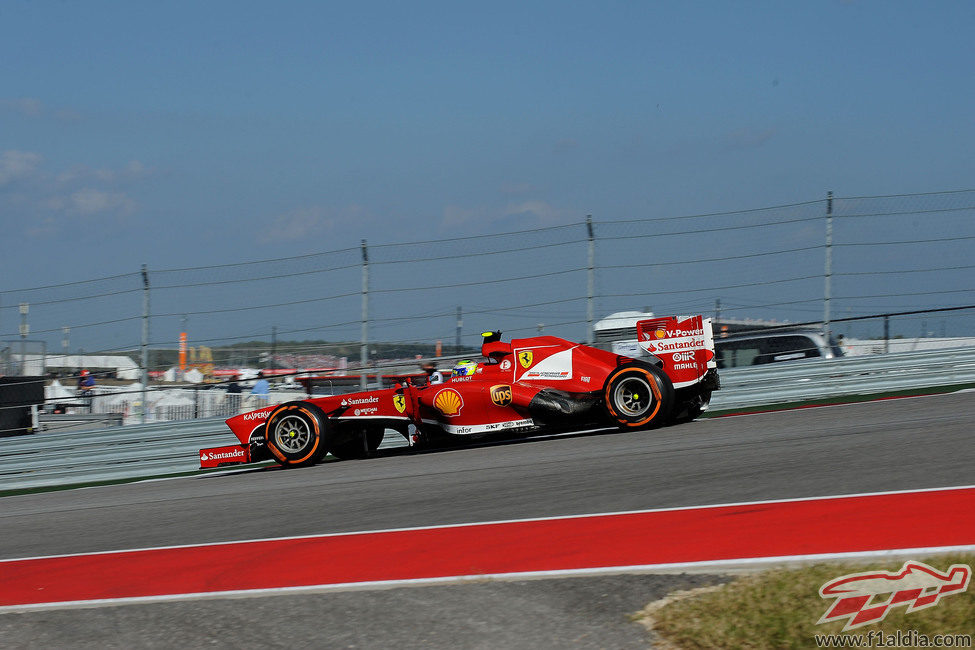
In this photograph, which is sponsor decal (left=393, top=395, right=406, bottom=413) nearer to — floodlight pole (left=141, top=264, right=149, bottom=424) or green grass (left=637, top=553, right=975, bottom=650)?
floodlight pole (left=141, top=264, right=149, bottom=424)

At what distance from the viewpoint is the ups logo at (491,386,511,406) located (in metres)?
9.58

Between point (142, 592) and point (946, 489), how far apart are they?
442 centimetres

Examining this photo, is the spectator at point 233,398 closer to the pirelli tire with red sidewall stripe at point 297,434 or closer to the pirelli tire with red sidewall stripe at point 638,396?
the pirelli tire with red sidewall stripe at point 297,434

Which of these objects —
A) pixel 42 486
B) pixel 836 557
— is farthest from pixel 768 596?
pixel 42 486

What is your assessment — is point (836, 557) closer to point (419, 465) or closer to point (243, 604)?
point (243, 604)

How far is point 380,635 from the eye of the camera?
13.4 ft

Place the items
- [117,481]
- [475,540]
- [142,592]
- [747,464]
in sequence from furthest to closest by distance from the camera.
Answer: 1. [117,481]
2. [747,464]
3. [475,540]
4. [142,592]

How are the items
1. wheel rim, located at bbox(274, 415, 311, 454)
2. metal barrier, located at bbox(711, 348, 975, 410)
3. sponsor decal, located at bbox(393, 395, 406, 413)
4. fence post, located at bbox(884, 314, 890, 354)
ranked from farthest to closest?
fence post, located at bbox(884, 314, 890, 354) → metal barrier, located at bbox(711, 348, 975, 410) → wheel rim, located at bbox(274, 415, 311, 454) → sponsor decal, located at bbox(393, 395, 406, 413)

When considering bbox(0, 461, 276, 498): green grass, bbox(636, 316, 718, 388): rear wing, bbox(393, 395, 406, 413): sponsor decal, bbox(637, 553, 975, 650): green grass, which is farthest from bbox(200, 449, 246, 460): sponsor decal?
bbox(637, 553, 975, 650): green grass

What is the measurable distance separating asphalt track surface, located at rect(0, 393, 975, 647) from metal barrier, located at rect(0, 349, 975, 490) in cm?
104

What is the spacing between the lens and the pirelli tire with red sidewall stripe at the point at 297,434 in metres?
10.1
